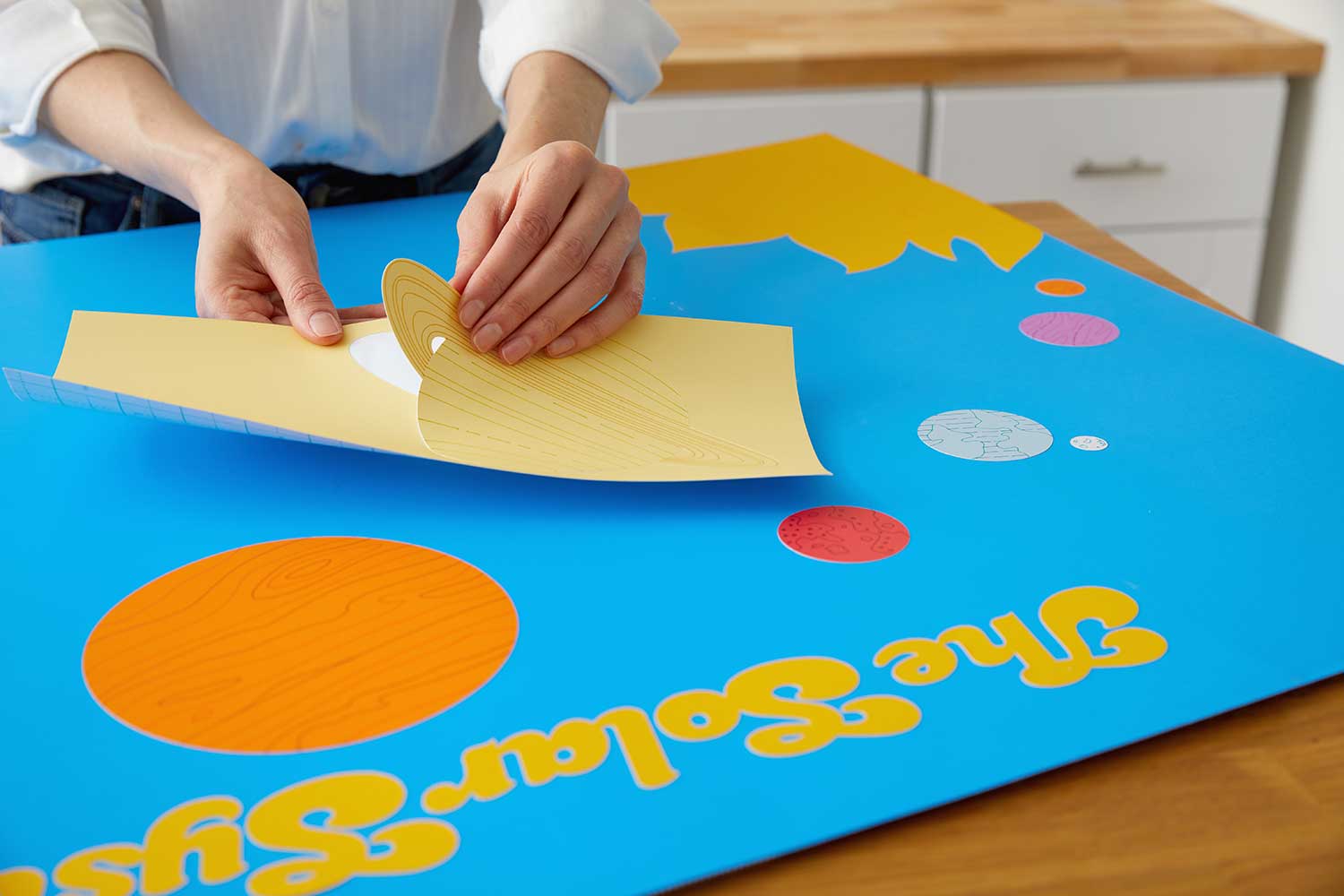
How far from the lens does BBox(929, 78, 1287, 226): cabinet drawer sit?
169cm

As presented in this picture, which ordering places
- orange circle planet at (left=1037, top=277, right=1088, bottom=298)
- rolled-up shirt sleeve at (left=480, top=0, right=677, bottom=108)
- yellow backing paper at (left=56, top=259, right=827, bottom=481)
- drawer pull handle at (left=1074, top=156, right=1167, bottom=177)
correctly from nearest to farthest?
1. yellow backing paper at (left=56, top=259, right=827, bottom=481)
2. orange circle planet at (left=1037, top=277, right=1088, bottom=298)
3. rolled-up shirt sleeve at (left=480, top=0, right=677, bottom=108)
4. drawer pull handle at (left=1074, top=156, right=1167, bottom=177)

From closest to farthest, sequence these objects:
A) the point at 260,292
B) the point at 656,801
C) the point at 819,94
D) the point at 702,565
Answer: the point at 656,801 → the point at 702,565 → the point at 260,292 → the point at 819,94

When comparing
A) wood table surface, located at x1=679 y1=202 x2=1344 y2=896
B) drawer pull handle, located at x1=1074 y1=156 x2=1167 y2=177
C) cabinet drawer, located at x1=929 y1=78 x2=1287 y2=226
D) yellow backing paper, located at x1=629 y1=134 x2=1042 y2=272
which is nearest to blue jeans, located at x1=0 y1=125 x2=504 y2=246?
yellow backing paper, located at x1=629 y1=134 x2=1042 y2=272

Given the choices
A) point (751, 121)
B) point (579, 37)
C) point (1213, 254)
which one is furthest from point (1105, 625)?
point (1213, 254)

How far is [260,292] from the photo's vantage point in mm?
678

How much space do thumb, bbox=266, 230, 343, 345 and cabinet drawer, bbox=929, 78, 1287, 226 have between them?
1.24 m

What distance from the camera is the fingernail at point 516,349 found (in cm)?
61

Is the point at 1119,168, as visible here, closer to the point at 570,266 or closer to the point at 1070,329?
the point at 1070,329

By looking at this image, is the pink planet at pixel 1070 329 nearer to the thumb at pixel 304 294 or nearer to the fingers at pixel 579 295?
the fingers at pixel 579 295

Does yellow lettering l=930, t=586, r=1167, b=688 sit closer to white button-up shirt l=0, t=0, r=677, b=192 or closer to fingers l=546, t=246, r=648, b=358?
fingers l=546, t=246, r=648, b=358

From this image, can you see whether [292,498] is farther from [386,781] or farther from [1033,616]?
[1033,616]

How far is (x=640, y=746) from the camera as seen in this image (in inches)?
14.8

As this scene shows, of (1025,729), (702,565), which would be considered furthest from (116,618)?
(1025,729)

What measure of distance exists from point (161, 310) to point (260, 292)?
0.08 m
